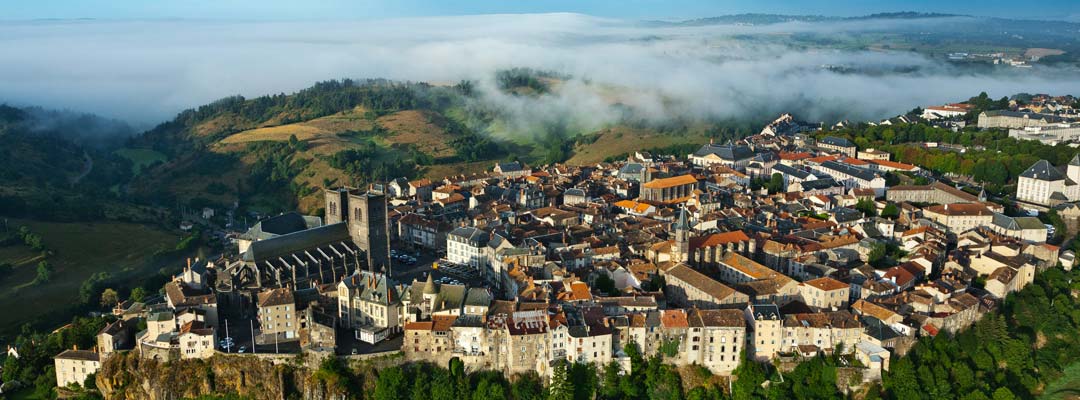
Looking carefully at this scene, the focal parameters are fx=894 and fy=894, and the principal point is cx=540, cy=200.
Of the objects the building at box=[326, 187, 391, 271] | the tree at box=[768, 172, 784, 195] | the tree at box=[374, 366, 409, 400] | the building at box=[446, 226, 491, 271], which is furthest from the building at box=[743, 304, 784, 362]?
the tree at box=[768, 172, 784, 195]

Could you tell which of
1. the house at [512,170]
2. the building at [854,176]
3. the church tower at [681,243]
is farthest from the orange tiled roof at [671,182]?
the church tower at [681,243]

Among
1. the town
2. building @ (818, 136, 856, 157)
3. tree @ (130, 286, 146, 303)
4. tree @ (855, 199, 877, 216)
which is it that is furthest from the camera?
building @ (818, 136, 856, 157)

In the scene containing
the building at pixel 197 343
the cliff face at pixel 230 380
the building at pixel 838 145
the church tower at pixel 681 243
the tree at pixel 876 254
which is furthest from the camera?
the building at pixel 838 145

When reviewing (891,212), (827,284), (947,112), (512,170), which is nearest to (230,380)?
(827,284)

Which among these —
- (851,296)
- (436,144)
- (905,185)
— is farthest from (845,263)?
(436,144)

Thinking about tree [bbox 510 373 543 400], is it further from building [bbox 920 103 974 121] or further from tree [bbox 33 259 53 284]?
building [bbox 920 103 974 121]

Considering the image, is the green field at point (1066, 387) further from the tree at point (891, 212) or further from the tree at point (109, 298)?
the tree at point (109, 298)

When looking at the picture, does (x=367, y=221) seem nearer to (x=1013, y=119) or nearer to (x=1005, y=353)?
(x=1005, y=353)

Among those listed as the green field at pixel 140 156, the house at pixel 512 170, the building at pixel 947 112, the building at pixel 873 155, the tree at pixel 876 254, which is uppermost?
the building at pixel 947 112

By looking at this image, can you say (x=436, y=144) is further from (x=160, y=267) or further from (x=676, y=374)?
(x=676, y=374)
